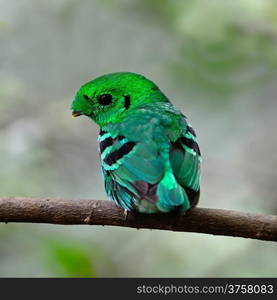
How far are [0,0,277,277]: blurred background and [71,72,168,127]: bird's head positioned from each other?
1.04m

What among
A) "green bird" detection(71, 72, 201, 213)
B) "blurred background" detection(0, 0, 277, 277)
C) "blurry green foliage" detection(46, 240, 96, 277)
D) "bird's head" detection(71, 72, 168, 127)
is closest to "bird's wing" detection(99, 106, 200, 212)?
"green bird" detection(71, 72, 201, 213)

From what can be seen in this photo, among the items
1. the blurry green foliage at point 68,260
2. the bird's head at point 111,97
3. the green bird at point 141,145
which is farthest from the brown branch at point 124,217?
the blurry green foliage at point 68,260

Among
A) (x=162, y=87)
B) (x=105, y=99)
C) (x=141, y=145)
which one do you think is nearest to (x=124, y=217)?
(x=141, y=145)

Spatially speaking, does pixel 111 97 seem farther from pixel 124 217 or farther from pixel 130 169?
pixel 124 217

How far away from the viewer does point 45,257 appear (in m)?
4.98

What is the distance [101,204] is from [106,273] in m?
1.60

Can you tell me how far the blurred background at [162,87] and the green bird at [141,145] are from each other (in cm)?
110

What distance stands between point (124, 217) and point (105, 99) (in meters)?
1.05

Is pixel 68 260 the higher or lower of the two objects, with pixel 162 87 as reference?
lower

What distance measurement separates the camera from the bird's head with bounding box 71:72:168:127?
4.54 metres

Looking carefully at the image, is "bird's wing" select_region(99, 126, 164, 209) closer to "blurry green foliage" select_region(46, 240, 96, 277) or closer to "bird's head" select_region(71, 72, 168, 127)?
"bird's head" select_region(71, 72, 168, 127)

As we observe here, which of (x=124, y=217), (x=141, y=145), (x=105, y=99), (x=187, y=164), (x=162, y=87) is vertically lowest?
(x=124, y=217)

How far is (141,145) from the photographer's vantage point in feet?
13.0
